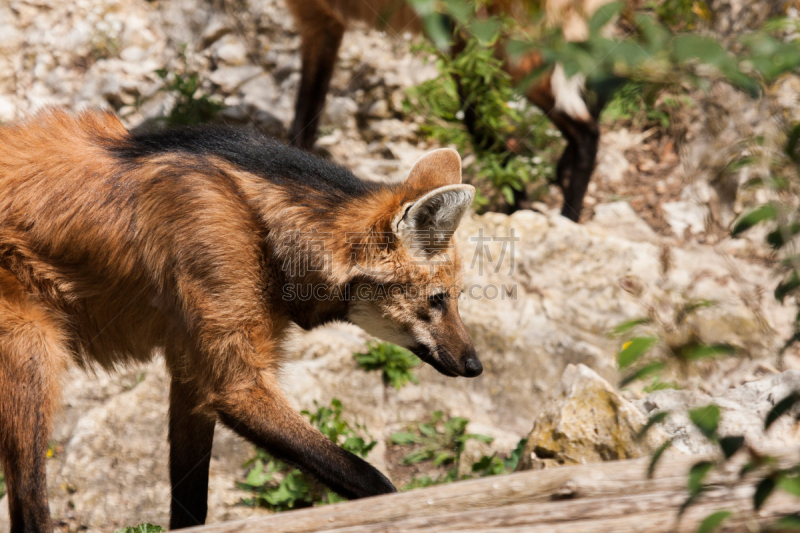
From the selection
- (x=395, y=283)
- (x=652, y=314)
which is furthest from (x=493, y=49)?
(x=652, y=314)

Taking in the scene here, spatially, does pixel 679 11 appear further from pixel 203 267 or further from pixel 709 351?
pixel 709 351

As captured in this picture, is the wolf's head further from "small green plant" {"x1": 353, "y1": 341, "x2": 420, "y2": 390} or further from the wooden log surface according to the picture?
"small green plant" {"x1": 353, "y1": 341, "x2": 420, "y2": 390}

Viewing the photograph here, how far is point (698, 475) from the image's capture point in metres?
0.93

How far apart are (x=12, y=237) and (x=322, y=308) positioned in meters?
1.25

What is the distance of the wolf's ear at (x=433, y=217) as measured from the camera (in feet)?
8.23

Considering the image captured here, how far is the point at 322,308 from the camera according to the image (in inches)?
111

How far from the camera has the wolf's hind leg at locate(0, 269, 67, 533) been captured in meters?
2.49

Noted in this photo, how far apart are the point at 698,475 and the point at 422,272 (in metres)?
1.90

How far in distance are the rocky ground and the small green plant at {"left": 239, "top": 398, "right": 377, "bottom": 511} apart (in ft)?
0.39

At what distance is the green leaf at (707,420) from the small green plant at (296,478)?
2.64 metres

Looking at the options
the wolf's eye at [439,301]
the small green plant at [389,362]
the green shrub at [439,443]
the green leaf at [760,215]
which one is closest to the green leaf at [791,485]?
the green leaf at [760,215]

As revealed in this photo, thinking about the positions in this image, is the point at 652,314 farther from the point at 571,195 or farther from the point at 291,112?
the point at 291,112

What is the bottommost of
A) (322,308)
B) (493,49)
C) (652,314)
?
(322,308)

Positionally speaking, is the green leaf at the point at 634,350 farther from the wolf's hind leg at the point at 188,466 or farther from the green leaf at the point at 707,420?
the wolf's hind leg at the point at 188,466
